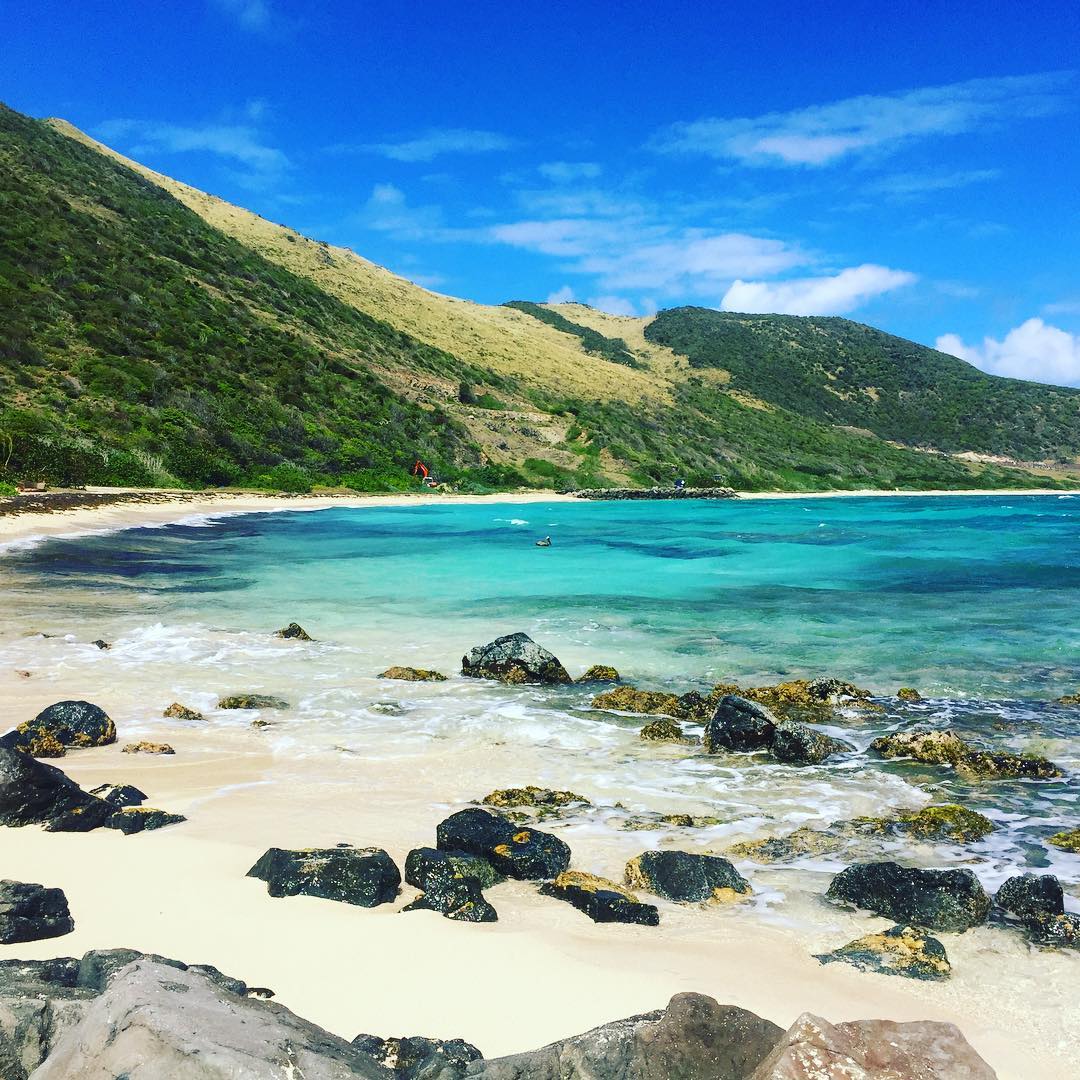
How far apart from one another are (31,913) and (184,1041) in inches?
87.5

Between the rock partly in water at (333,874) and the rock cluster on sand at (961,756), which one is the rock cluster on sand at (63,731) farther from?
the rock cluster on sand at (961,756)

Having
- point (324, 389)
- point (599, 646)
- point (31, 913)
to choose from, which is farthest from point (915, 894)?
point (324, 389)

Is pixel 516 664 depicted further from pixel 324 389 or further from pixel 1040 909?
pixel 324 389

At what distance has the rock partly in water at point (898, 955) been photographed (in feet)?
13.5

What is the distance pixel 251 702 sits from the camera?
9.30 m

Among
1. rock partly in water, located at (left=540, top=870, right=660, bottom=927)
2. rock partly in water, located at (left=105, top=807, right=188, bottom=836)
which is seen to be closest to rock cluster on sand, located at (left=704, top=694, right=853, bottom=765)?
rock partly in water, located at (left=540, top=870, right=660, bottom=927)

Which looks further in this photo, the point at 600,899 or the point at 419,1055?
the point at 600,899

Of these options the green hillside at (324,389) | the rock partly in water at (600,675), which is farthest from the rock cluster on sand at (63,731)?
the green hillside at (324,389)

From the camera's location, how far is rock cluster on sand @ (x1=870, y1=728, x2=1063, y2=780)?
752 cm

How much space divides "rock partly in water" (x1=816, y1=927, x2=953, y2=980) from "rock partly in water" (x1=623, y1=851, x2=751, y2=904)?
828 mm

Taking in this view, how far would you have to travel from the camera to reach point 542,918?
15.4ft

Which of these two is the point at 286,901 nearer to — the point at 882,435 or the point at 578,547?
the point at 578,547

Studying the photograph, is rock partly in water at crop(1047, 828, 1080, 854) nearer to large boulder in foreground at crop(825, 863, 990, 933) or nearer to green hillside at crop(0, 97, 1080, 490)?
large boulder in foreground at crop(825, 863, 990, 933)

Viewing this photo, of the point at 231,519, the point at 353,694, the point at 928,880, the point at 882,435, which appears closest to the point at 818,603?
the point at 353,694
